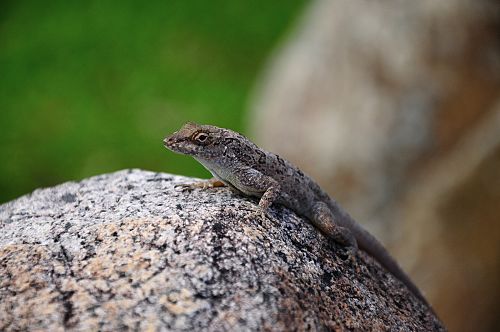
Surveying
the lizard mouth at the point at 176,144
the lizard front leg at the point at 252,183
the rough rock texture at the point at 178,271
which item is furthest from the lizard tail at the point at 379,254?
the lizard mouth at the point at 176,144

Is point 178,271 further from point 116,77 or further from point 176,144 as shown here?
point 116,77

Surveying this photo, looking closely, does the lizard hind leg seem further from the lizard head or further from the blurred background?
the blurred background

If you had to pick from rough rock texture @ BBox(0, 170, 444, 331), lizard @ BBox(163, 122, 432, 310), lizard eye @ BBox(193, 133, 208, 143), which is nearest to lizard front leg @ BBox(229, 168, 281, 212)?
lizard @ BBox(163, 122, 432, 310)

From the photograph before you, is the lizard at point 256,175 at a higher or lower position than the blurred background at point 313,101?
lower

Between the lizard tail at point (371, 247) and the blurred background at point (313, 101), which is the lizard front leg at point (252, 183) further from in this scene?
the blurred background at point (313, 101)

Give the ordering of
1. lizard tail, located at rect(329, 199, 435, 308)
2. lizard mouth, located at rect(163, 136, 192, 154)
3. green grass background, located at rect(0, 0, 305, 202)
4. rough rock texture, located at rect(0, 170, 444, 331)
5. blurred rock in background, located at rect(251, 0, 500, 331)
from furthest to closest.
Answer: green grass background, located at rect(0, 0, 305, 202) → blurred rock in background, located at rect(251, 0, 500, 331) → lizard tail, located at rect(329, 199, 435, 308) → lizard mouth, located at rect(163, 136, 192, 154) → rough rock texture, located at rect(0, 170, 444, 331)

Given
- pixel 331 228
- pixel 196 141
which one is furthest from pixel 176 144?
pixel 331 228
